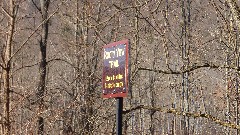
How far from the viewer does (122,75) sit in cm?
625

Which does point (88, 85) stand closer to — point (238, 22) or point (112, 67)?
point (112, 67)

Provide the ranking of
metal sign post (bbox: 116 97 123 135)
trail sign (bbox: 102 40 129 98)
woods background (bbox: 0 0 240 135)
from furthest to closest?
woods background (bbox: 0 0 240 135) → metal sign post (bbox: 116 97 123 135) → trail sign (bbox: 102 40 129 98)

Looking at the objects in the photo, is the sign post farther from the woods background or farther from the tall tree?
the tall tree

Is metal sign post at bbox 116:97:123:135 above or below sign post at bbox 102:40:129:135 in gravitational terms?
below

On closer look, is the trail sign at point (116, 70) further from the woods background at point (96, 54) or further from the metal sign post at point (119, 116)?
the woods background at point (96, 54)

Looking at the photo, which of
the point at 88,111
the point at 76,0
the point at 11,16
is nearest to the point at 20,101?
the point at 11,16

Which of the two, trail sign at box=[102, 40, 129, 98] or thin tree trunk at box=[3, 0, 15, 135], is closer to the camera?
trail sign at box=[102, 40, 129, 98]

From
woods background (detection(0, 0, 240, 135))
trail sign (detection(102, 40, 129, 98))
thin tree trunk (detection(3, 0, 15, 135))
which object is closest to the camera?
trail sign (detection(102, 40, 129, 98))

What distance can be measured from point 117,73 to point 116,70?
2.0 inches

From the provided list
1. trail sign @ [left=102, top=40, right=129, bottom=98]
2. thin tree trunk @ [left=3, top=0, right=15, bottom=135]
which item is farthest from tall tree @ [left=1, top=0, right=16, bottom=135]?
trail sign @ [left=102, top=40, right=129, bottom=98]

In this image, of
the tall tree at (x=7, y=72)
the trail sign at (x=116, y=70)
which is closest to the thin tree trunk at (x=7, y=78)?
the tall tree at (x=7, y=72)

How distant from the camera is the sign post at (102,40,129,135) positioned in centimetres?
622

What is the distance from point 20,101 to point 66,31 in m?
11.7

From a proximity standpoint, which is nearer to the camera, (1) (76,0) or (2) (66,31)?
(1) (76,0)
